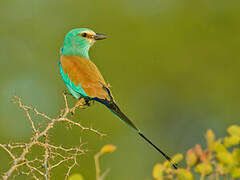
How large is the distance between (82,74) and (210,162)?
2818 millimetres

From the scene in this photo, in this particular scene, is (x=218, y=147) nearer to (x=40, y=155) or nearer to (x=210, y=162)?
(x=210, y=162)

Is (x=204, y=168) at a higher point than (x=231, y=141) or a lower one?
lower

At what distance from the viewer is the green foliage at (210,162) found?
5.22ft

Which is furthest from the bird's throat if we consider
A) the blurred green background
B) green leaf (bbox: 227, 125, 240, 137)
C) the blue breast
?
the blurred green background

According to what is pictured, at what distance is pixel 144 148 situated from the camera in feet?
39.4

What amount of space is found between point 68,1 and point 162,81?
323 centimetres

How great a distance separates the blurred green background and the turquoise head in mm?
3408

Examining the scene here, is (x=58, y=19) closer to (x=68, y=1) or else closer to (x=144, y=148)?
(x=68, y=1)

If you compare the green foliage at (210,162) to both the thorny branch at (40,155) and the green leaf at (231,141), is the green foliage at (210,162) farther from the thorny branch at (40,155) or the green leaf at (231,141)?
the thorny branch at (40,155)

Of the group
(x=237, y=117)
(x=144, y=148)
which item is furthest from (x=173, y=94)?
(x=144, y=148)

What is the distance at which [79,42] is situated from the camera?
16.1ft

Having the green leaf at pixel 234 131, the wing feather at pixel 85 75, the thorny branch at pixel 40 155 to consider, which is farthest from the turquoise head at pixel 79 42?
the green leaf at pixel 234 131

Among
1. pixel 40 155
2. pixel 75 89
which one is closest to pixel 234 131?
pixel 40 155

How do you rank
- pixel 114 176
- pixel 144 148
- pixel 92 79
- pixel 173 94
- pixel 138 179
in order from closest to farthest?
pixel 92 79 < pixel 114 176 < pixel 138 179 < pixel 144 148 < pixel 173 94
